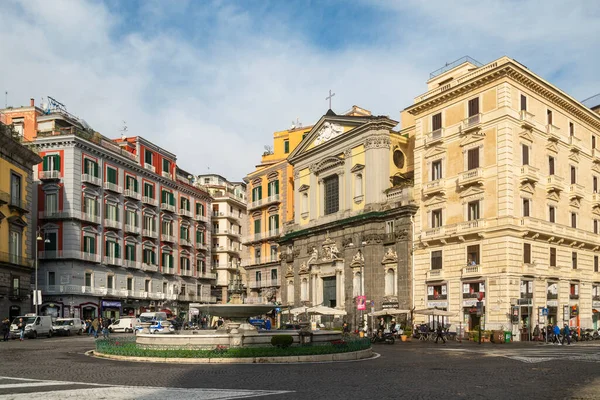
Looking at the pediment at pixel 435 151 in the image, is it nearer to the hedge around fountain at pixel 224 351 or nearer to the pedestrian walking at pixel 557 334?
the pedestrian walking at pixel 557 334

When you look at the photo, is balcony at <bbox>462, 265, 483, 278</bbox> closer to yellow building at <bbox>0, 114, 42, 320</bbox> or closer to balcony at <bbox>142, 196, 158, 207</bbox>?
yellow building at <bbox>0, 114, 42, 320</bbox>

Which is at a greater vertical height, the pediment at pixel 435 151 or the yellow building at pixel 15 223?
the pediment at pixel 435 151

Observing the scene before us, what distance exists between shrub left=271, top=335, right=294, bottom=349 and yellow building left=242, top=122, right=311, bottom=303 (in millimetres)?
41049

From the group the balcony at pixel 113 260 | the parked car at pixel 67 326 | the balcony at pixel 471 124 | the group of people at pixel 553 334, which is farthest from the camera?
the balcony at pixel 113 260

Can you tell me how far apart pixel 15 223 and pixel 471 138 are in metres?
34.3

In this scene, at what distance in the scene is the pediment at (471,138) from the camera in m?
44.0

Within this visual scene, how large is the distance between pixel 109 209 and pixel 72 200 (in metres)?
5.67

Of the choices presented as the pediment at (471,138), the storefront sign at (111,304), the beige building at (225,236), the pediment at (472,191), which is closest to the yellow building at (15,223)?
the storefront sign at (111,304)

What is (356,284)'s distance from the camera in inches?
2096

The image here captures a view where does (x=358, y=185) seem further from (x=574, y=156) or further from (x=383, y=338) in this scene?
(x=383, y=338)

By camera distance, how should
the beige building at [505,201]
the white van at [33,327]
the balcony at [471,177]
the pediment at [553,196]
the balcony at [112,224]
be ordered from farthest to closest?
the balcony at [112,224] → the white van at [33,327] → the pediment at [553,196] → the balcony at [471,177] → the beige building at [505,201]

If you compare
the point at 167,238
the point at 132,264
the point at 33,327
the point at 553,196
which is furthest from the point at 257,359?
the point at 167,238

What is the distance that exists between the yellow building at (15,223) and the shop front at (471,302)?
3282cm

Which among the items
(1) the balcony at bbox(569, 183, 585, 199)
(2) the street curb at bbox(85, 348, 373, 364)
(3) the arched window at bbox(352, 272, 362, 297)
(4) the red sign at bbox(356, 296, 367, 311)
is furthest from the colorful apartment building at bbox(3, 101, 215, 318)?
(1) the balcony at bbox(569, 183, 585, 199)
